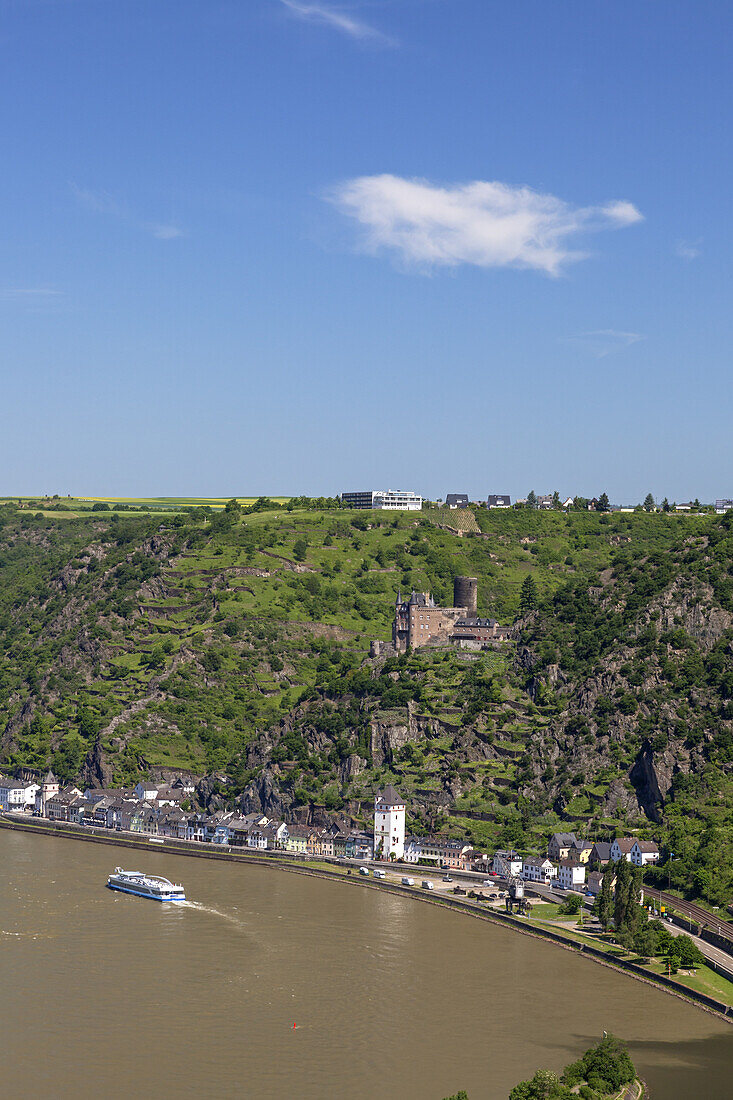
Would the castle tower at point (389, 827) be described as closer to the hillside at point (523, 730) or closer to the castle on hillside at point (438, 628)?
the hillside at point (523, 730)

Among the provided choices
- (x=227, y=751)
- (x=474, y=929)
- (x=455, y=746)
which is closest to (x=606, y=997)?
(x=474, y=929)

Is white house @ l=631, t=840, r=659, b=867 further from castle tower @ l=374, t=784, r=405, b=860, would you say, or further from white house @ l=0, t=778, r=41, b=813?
white house @ l=0, t=778, r=41, b=813

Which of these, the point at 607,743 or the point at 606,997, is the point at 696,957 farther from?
the point at 607,743

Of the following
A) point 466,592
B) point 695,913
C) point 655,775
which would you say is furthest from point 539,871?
point 466,592

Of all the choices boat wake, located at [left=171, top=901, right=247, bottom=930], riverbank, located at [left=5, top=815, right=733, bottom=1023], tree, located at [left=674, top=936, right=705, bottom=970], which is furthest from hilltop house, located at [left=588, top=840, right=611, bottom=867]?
boat wake, located at [left=171, top=901, right=247, bottom=930]

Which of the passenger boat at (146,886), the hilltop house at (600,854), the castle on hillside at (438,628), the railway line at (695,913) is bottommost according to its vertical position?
the passenger boat at (146,886)

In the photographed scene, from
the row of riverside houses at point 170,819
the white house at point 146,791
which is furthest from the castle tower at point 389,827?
the white house at point 146,791
